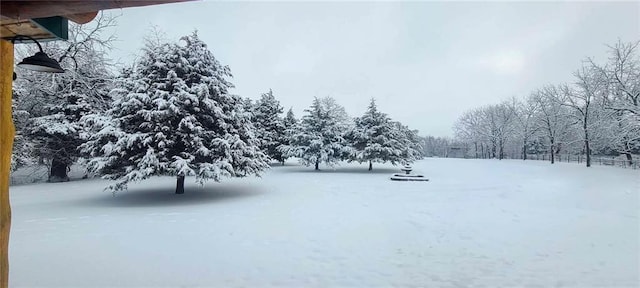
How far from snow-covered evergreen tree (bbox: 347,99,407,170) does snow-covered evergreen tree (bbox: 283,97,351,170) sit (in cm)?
91

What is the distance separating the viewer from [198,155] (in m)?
9.85

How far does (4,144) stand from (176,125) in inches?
292

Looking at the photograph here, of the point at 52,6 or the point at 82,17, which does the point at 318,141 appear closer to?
the point at 82,17

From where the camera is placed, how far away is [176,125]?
985 cm

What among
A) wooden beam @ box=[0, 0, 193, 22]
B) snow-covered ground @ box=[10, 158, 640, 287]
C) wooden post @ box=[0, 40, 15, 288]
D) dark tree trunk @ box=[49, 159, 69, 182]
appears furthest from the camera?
dark tree trunk @ box=[49, 159, 69, 182]

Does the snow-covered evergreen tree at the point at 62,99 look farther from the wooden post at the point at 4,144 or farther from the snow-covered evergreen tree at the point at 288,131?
the wooden post at the point at 4,144

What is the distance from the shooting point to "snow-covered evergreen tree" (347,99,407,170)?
68.6 ft

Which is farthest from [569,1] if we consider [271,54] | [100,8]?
[271,54]

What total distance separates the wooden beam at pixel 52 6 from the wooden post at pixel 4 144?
716mm

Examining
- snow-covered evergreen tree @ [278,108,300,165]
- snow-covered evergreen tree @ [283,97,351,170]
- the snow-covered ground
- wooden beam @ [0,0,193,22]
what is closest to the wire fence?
the snow-covered ground

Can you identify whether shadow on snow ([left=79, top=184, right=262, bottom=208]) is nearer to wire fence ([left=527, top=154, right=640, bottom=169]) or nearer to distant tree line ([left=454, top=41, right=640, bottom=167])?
distant tree line ([left=454, top=41, right=640, bottom=167])

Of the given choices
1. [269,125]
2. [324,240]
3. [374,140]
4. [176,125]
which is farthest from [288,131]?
[324,240]

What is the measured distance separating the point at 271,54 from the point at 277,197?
1016 centimetres

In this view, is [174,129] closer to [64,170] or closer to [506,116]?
[64,170]
